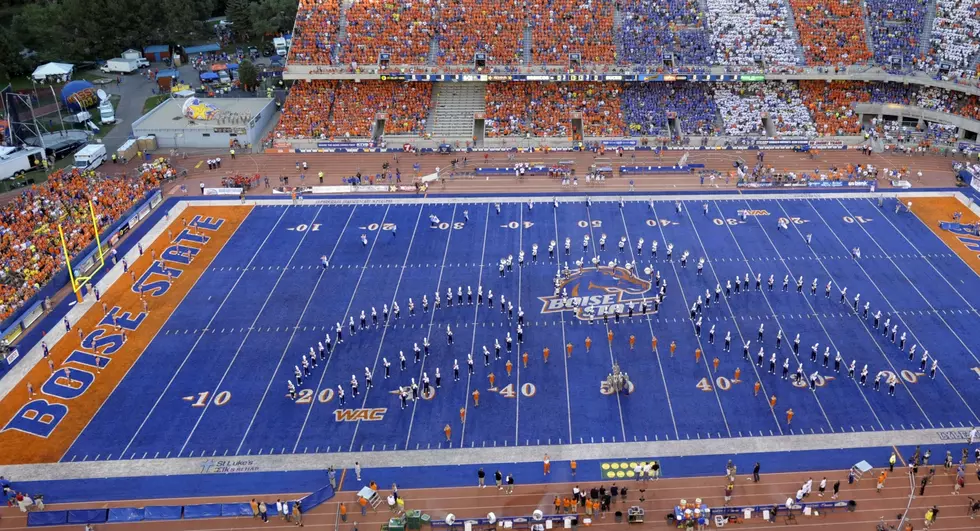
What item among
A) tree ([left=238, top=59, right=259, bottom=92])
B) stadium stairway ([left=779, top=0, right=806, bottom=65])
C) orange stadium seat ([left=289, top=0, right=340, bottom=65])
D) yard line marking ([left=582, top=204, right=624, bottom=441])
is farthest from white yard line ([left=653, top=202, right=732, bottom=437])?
tree ([left=238, top=59, right=259, bottom=92])

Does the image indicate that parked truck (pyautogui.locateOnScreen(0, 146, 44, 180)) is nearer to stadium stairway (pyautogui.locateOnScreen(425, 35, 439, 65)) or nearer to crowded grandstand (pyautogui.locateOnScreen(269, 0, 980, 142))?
crowded grandstand (pyautogui.locateOnScreen(269, 0, 980, 142))

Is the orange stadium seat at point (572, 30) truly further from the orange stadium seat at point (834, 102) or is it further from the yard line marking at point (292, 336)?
the yard line marking at point (292, 336)

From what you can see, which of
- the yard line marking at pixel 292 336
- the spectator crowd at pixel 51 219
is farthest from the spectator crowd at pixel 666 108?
the spectator crowd at pixel 51 219

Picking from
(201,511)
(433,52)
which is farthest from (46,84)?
(201,511)

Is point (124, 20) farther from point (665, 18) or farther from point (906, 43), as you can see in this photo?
point (906, 43)

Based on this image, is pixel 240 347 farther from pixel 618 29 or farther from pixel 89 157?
pixel 618 29
